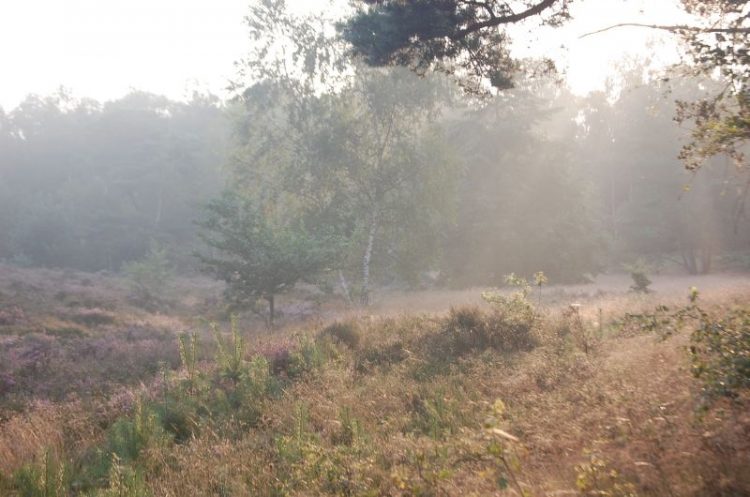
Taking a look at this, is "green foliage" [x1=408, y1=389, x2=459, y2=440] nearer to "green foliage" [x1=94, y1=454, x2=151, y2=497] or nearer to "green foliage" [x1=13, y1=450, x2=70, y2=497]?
"green foliage" [x1=94, y1=454, x2=151, y2=497]

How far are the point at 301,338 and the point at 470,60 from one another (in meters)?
6.04

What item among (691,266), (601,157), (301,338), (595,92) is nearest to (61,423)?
(301,338)

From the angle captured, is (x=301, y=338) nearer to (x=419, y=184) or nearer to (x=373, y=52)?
(x=373, y=52)

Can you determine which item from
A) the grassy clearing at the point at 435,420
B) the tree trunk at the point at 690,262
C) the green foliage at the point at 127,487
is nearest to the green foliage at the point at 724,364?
the grassy clearing at the point at 435,420

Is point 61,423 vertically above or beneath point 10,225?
beneath

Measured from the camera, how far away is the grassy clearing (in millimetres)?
3699

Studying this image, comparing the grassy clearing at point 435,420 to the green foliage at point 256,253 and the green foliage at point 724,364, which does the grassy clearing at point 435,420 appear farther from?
the green foliage at point 256,253

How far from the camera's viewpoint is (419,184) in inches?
904

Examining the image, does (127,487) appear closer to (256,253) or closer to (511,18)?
(511,18)

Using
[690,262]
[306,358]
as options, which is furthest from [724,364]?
[690,262]

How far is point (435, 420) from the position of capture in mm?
5449

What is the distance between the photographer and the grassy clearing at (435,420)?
3.70 meters

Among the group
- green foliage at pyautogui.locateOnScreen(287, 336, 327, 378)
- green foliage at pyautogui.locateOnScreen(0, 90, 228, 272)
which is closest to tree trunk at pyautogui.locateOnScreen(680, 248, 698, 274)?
green foliage at pyautogui.locateOnScreen(287, 336, 327, 378)

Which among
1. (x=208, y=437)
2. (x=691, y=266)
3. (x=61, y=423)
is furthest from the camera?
(x=691, y=266)
